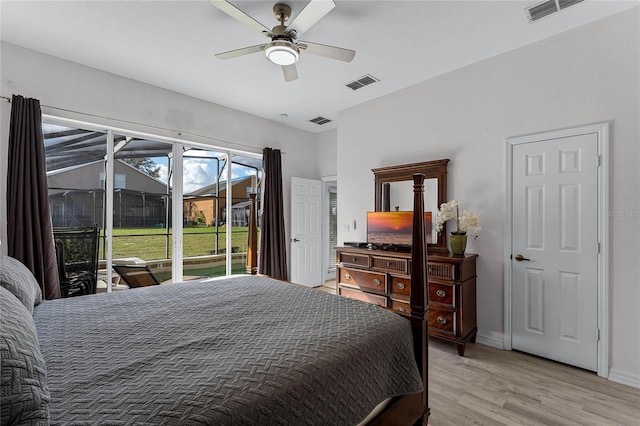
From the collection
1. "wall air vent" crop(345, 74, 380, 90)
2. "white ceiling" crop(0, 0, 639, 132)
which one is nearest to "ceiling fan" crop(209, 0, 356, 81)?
"white ceiling" crop(0, 0, 639, 132)

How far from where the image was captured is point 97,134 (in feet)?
10.9

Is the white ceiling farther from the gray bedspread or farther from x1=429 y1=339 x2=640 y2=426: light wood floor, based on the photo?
x1=429 y1=339 x2=640 y2=426: light wood floor

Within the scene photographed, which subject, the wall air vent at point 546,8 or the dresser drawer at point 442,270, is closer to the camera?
the wall air vent at point 546,8

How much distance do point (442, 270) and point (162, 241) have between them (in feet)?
11.1

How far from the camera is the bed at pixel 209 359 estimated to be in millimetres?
831

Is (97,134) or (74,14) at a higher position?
(74,14)

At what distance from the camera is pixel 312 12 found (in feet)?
6.23

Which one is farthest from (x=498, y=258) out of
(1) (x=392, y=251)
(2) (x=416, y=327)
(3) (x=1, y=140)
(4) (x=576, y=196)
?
(3) (x=1, y=140)

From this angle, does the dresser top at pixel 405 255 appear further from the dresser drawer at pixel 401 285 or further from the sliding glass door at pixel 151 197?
the sliding glass door at pixel 151 197

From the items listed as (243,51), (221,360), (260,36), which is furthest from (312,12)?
(221,360)

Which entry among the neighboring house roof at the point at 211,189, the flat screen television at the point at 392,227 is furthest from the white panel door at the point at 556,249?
the neighboring house roof at the point at 211,189

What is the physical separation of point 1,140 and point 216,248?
2460 millimetres

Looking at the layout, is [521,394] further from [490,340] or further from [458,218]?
[458,218]

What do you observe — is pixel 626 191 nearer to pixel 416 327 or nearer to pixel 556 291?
pixel 556 291
